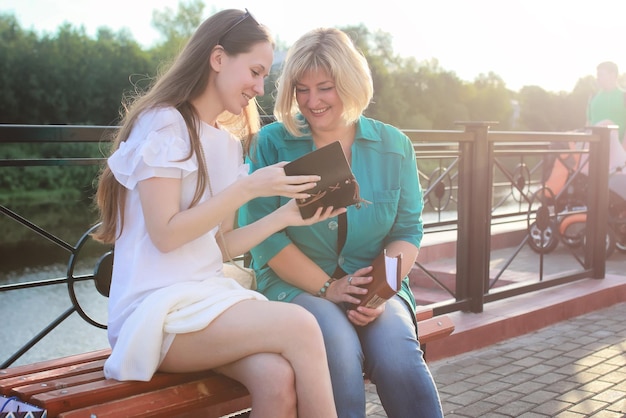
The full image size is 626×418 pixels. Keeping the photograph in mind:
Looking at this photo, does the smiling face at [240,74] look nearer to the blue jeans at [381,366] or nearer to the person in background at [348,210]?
the person in background at [348,210]

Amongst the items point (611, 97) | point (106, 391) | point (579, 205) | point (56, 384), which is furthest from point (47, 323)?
point (611, 97)

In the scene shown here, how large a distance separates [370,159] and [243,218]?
54 cm

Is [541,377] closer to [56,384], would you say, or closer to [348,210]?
[348,210]

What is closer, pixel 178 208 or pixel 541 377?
pixel 178 208

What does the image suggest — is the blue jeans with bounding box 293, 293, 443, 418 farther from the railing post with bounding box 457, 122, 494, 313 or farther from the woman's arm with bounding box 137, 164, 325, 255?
the railing post with bounding box 457, 122, 494, 313

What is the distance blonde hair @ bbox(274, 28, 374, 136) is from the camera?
285 centimetres

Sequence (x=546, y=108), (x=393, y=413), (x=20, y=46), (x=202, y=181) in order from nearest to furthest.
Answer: (x=202, y=181) → (x=393, y=413) → (x=20, y=46) → (x=546, y=108)

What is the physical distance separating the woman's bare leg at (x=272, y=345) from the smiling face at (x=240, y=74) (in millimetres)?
702

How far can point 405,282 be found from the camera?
2.98 meters

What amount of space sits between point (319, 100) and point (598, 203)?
412 centimetres

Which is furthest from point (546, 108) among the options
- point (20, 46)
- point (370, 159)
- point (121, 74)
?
point (370, 159)

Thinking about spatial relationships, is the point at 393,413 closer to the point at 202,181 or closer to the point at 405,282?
the point at 405,282

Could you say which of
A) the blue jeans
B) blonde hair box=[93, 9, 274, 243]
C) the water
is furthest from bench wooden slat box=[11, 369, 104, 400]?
the water

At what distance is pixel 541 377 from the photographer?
405cm
